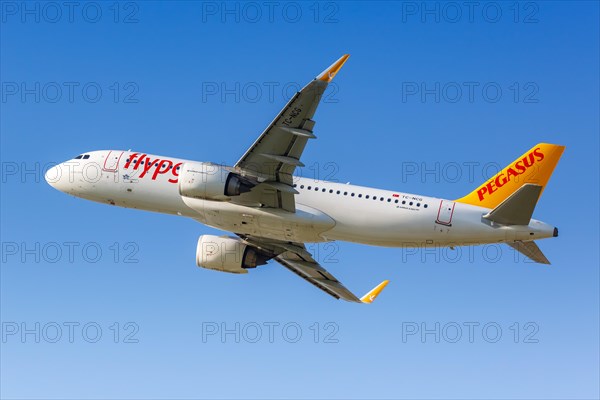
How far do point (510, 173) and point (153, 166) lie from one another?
20940mm

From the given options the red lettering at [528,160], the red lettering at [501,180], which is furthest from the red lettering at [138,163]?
the red lettering at [528,160]

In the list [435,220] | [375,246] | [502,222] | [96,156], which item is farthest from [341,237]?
[96,156]

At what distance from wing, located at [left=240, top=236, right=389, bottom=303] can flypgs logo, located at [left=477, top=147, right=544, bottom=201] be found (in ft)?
38.2

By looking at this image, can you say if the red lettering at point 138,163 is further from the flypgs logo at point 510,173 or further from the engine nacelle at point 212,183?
the flypgs logo at point 510,173

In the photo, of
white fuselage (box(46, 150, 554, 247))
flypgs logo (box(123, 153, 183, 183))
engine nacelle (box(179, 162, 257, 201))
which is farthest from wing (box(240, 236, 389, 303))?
engine nacelle (box(179, 162, 257, 201))

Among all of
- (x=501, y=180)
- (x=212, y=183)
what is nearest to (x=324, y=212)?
(x=212, y=183)

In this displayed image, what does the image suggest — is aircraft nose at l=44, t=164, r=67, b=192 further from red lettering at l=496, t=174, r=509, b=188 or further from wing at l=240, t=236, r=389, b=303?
red lettering at l=496, t=174, r=509, b=188

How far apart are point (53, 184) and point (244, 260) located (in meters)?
13.4

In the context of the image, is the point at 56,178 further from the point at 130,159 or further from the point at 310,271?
the point at 310,271

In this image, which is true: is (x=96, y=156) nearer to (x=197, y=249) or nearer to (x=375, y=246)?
(x=197, y=249)

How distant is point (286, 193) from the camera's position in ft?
154

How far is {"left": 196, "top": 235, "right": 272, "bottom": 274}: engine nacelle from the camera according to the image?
5362cm

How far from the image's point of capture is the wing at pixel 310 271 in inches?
2146

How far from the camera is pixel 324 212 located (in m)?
48.9
